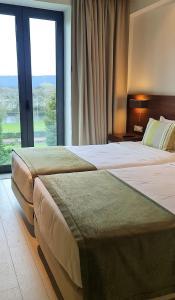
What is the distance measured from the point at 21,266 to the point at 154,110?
281 centimetres

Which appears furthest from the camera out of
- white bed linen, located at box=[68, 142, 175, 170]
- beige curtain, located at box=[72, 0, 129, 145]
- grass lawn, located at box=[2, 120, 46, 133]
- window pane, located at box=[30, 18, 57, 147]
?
grass lawn, located at box=[2, 120, 46, 133]

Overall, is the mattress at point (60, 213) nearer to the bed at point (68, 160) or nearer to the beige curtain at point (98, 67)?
the bed at point (68, 160)

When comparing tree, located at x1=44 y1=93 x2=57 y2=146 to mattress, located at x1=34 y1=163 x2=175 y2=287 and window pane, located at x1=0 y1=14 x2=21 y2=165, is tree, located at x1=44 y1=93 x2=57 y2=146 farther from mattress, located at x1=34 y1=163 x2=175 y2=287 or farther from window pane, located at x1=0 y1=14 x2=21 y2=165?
mattress, located at x1=34 y1=163 x2=175 y2=287

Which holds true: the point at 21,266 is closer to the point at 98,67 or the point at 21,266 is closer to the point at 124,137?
the point at 124,137

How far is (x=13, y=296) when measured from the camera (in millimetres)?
1820

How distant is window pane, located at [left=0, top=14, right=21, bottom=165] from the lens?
13.4 ft

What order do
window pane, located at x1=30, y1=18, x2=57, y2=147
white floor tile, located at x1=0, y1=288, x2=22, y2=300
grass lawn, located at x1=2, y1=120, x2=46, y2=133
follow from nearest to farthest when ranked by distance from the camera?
white floor tile, located at x1=0, y1=288, x2=22, y2=300
window pane, located at x1=30, y1=18, x2=57, y2=147
grass lawn, located at x1=2, y1=120, x2=46, y2=133

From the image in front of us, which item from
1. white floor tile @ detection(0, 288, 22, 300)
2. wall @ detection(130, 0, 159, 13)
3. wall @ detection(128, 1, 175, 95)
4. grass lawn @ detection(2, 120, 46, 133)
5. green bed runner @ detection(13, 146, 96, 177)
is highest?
wall @ detection(130, 0, 159, 13)

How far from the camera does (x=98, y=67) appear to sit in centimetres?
406

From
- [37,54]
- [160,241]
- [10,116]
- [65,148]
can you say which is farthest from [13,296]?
[37,54]

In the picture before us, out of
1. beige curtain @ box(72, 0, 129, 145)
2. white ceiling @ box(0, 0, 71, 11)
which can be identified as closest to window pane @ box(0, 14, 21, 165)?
white ceiling @ box(0, 0, 71, 11)

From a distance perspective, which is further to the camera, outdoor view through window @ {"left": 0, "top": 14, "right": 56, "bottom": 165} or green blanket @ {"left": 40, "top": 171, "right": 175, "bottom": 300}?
outdoor view through window @ {"left": 0, "top": 14, "right": 56, "bottom": 165}

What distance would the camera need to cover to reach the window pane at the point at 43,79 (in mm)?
4258

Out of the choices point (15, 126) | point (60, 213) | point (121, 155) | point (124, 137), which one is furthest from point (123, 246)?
point (15, 126)
